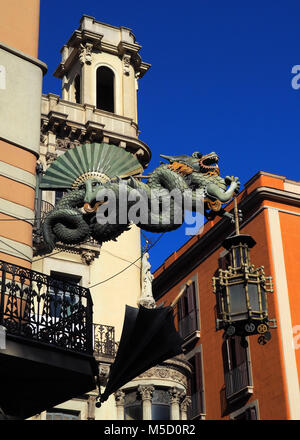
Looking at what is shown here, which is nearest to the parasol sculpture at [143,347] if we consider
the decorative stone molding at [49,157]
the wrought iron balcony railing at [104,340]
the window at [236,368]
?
the wrought iron balcony railing at [104,340]

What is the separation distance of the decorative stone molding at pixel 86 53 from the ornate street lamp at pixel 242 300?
1883cm

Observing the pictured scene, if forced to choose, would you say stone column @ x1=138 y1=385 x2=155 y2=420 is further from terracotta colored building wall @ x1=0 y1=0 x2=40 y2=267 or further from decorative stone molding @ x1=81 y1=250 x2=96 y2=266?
terracotta colored building wall @ x1=0 y1=0 x2=40 y2=267

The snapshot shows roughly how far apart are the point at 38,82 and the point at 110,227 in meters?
5.54

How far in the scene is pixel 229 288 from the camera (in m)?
11.6

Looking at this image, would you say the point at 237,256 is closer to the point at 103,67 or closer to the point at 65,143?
the point at 65,143

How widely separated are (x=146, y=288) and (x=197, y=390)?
25.6 feet

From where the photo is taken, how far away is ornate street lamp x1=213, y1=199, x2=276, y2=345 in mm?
11180

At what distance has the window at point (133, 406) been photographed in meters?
24.6

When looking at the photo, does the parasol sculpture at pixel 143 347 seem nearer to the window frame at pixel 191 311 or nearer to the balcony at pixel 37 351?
the balcony at pixel 37 351

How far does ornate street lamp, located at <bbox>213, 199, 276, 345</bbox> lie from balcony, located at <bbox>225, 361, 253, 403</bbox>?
17.1 meters

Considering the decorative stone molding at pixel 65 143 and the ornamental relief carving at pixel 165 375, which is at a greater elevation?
the decorative stone molding at pixel 65 143

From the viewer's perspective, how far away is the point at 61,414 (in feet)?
77.2
